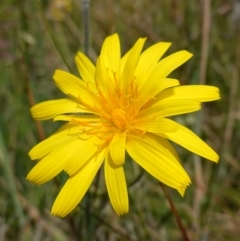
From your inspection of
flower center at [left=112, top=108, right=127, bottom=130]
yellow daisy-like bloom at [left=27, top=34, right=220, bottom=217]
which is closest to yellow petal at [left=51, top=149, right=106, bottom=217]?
yellow daisy-like bloom at [left=27, top=34, right=220, bottom=217]

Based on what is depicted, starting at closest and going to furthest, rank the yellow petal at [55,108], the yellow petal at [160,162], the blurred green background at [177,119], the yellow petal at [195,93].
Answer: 1. the yellow petal at [160,162]
2. the yellow petal at [195,93]
3. the yellow petal at [55,108]
4. the blurred green background at [177,119]

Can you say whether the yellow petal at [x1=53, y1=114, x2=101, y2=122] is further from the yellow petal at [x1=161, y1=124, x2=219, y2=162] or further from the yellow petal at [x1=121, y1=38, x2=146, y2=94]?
the yellow petal at [x1=161, y1=124, x2=219, y2=162]

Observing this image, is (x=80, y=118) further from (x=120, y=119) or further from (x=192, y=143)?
(x=192, y=143)

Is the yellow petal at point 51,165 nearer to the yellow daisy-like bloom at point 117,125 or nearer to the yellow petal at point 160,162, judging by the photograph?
the yellow daisy-like bloom at point 117,125

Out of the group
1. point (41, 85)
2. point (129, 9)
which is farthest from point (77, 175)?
point (129, 9)

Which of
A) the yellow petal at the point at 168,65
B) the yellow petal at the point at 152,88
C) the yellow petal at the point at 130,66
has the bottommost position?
the yellow petal at the point at 152,88

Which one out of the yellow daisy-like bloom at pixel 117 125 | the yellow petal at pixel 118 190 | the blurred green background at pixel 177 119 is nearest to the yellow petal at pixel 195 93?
the yellow daisy-like bloom at pixel 117 125
